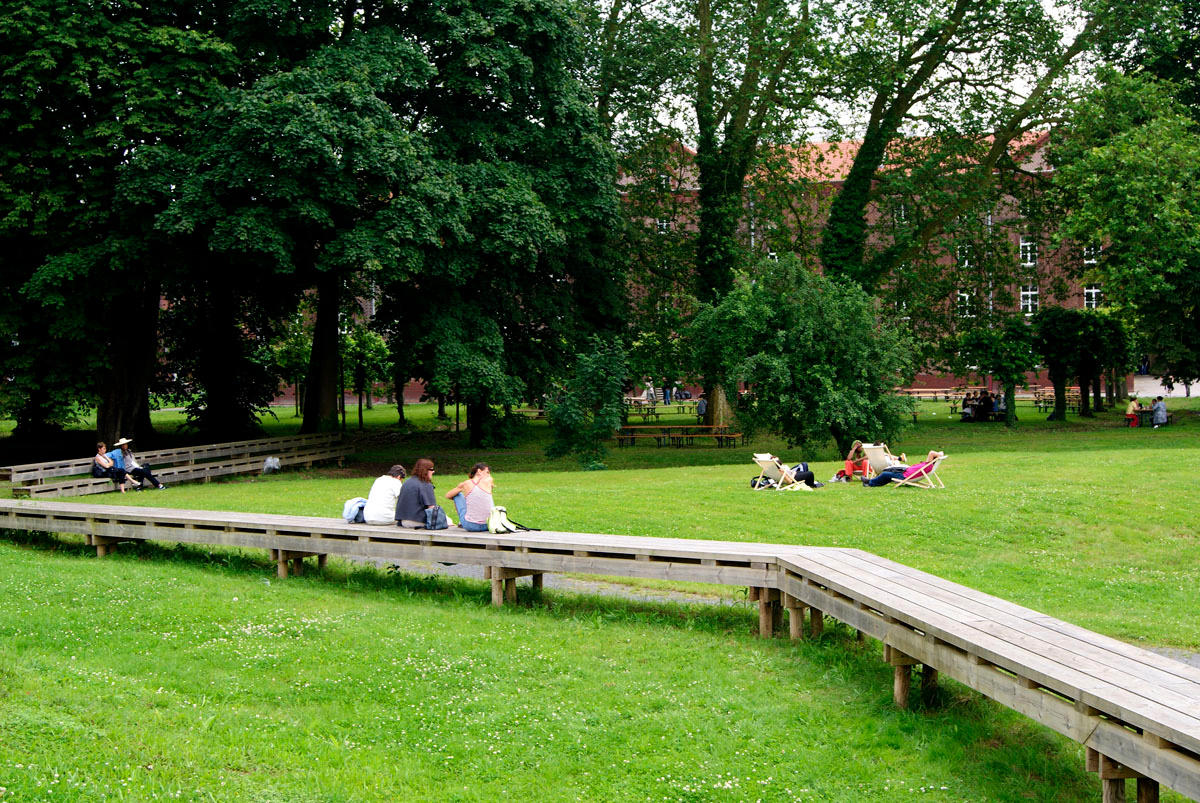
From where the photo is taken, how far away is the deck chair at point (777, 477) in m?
18.2

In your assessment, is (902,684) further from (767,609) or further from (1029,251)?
(1029,251)

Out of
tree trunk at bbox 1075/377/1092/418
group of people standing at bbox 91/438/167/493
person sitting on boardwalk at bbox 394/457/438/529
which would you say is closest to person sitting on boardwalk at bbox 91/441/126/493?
group of people standing at bbox 91/438/167/493

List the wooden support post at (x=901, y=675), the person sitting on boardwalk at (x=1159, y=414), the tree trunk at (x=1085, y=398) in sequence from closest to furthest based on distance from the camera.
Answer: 1. the wooden support post at (x=901, y=675)
2. the person sitting on boardwalk at (x=1159, y=414)
3. the tree trunk at (x=1085, y=398)

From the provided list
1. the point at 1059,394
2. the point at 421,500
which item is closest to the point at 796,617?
the point at 421,500

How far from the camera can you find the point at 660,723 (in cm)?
686

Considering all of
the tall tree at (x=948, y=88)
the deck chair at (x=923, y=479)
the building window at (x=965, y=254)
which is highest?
the tall tree at (x=948, y=88)

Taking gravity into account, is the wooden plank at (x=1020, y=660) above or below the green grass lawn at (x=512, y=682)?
above

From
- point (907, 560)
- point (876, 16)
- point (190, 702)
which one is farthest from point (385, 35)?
point (190, 702)

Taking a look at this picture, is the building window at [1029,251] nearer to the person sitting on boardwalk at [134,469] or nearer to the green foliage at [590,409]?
the green foliage at [590,409]

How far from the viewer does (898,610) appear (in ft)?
23.8

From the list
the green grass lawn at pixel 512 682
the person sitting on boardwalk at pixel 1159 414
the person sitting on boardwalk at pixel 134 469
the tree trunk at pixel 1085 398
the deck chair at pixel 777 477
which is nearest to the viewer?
the green grass lawn at pixel 512 682

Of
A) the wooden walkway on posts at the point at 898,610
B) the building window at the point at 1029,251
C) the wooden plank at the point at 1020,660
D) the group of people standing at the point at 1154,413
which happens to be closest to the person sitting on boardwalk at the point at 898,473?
the wooden walkway on posts at the point at 898,610

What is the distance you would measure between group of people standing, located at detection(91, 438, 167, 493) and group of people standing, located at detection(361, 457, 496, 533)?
43.5 ft

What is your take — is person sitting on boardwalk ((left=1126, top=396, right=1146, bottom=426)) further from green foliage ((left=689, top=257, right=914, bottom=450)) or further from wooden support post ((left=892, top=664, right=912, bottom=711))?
wooden support post ((left=892, top=664, right=912, bottom=711))
